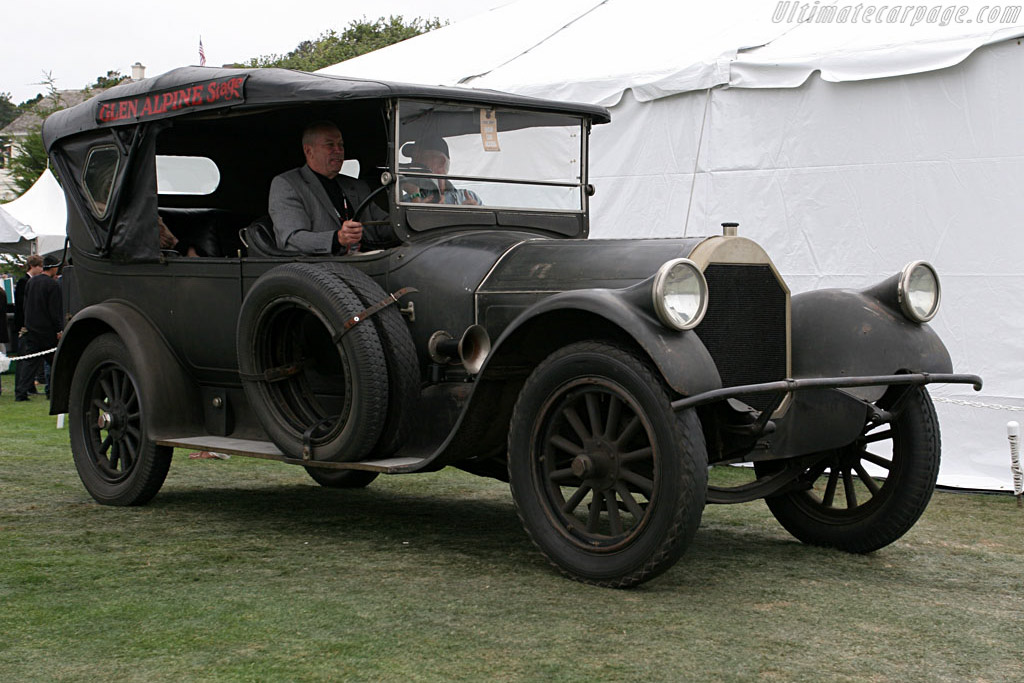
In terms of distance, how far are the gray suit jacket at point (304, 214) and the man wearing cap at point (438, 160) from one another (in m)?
0.31

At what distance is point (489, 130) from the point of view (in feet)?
20.0

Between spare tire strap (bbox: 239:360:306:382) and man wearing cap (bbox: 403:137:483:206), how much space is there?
3.42 ft

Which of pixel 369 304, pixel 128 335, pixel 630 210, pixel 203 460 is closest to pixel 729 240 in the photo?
pixel 369 304

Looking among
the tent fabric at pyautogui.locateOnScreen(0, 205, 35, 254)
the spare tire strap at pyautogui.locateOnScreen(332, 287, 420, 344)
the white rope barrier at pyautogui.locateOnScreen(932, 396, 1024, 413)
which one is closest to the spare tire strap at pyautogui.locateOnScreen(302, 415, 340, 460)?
the spare tire strap at pyautogui.locateOnScreen(332, 287, 420, 344)

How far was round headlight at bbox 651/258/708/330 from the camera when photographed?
450cm

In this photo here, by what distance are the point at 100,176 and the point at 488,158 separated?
7.49 feet

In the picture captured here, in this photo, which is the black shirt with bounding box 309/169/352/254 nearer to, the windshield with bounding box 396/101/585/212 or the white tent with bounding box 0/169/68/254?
the windshield with bounding box 396/101/585/212

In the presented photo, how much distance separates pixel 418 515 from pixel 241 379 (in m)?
1.17

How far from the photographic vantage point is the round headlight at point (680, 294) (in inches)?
177

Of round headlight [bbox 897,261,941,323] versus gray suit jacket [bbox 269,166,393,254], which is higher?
gray suit jacket [bbox 269,166,393,254]

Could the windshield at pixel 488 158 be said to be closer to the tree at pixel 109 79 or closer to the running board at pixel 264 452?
the running board at pixel 264 452

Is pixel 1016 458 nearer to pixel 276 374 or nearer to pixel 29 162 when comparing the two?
pixel 276 374

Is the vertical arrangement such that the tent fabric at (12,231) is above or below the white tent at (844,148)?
below

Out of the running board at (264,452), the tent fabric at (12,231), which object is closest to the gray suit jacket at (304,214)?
the running board at (264,452)
